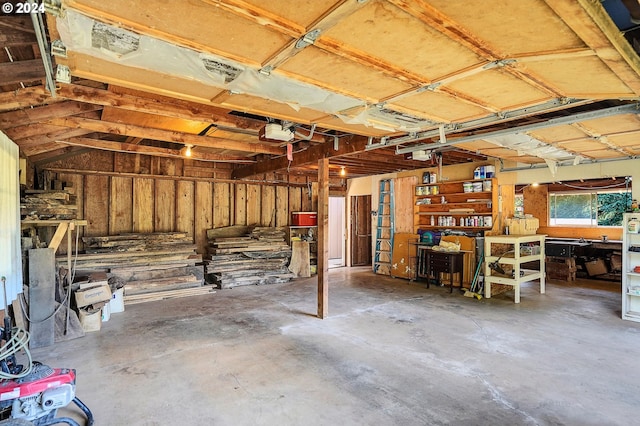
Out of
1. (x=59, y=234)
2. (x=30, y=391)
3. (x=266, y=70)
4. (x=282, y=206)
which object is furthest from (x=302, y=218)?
(x=30, y=391)

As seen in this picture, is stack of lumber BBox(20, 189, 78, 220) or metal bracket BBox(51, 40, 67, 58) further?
stack of lumber BBox(20, 189, 78, 220)

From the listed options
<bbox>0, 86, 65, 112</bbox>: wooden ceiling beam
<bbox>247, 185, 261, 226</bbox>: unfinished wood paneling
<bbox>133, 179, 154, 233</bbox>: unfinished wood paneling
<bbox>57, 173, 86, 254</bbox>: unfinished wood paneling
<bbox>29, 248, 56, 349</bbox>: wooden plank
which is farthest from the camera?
<bbox>247, 185, 261, 226</bbox>: unfinished wood paneling

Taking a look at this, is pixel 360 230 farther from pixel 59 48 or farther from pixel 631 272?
pixel 59 48

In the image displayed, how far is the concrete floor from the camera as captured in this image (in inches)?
101

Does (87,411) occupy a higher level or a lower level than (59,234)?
lower

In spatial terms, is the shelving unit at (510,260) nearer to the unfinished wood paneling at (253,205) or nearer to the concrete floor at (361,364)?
the concrete floor at (361,364)

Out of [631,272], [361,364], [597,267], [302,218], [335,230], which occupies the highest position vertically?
[302,218]

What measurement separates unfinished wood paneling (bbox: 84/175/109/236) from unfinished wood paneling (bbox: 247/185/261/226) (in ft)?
9.81

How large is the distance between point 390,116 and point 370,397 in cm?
253

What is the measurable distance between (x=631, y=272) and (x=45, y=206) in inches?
317

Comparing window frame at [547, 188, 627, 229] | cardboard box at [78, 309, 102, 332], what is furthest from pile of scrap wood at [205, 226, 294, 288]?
window frame at [547, 188, 627, 229]

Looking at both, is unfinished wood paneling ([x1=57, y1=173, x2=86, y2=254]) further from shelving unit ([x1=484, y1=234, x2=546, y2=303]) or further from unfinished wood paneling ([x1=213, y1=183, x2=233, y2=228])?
shelving unit ([x1=484, y1=234, x2=546, y2=303])

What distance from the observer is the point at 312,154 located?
5.42 m

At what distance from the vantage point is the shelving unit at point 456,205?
6762 mm
